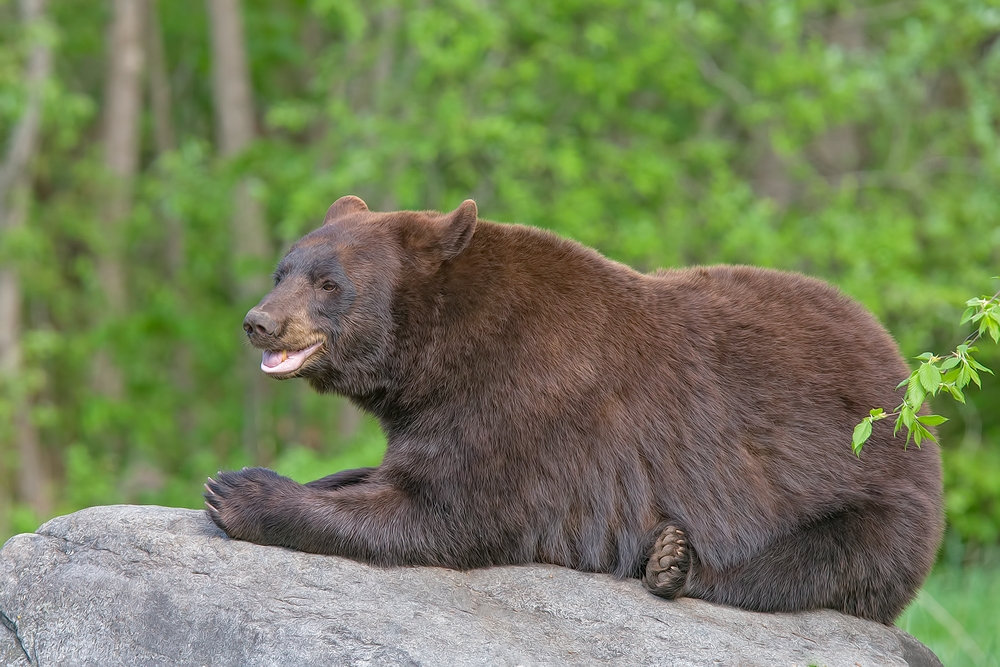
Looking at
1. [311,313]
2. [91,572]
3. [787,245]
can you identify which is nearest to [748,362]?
[311,313]

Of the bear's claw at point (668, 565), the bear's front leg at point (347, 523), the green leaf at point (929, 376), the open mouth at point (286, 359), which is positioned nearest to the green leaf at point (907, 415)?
the green leaf at point (929, 376)

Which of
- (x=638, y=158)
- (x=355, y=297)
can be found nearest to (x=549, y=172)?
(x=638, y=158)

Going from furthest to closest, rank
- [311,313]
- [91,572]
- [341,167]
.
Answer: [341,167]
[311,313]
[91,572]

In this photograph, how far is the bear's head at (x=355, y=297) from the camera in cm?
432

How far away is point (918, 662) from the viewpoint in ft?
14.6

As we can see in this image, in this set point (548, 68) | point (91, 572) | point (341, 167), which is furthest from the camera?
point (548, 68)

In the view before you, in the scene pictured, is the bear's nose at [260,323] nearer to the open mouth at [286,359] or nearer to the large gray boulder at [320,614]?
the open mouth at [286,359]

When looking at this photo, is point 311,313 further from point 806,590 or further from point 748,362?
point 806,590

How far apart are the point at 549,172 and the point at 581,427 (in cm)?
770

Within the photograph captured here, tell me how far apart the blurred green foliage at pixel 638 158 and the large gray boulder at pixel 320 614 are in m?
5.86

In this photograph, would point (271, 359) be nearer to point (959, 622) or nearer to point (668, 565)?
point (668, 565)

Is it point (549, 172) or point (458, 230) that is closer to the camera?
point (458, 230)

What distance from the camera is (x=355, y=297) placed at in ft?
14.3

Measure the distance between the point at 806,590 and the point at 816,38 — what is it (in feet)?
25.9
